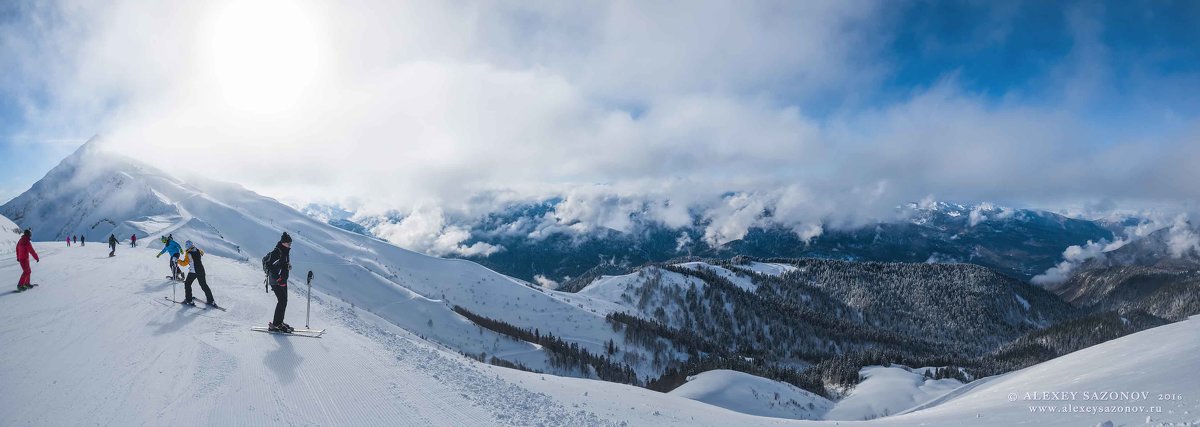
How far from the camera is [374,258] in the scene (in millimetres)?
92438

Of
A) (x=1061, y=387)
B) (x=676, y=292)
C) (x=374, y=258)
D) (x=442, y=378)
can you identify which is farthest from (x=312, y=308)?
(x=676, y=292)

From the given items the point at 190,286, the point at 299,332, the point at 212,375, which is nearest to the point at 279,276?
the point at 299,332

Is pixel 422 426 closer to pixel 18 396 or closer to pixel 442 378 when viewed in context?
pixel 442 378

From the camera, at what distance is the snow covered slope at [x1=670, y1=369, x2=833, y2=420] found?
48156 mm

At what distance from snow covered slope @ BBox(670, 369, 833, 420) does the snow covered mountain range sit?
12.4 inches

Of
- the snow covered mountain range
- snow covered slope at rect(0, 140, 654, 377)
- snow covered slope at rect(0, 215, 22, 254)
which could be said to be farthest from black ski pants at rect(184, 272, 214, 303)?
snow covered slope at rect(0, 215, 22, 254)

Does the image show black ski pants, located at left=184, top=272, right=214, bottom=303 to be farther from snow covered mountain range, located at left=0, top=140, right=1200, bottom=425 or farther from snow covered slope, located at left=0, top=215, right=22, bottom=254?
snow covered slope, located at left=0, top=215, right=22, bottom=254

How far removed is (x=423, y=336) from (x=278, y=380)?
42229 millimetres

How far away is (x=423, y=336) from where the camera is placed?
4959 centimetres

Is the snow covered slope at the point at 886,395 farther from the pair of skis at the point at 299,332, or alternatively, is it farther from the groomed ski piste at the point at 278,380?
the pair of skis at the point at 299,332

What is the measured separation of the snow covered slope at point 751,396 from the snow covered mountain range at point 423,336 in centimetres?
31

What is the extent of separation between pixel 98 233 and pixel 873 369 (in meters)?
142

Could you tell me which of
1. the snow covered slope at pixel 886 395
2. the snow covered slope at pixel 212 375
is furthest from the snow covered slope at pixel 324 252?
the snow covered slope at pixel 886 395

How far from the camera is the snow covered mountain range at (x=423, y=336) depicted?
395 inches
